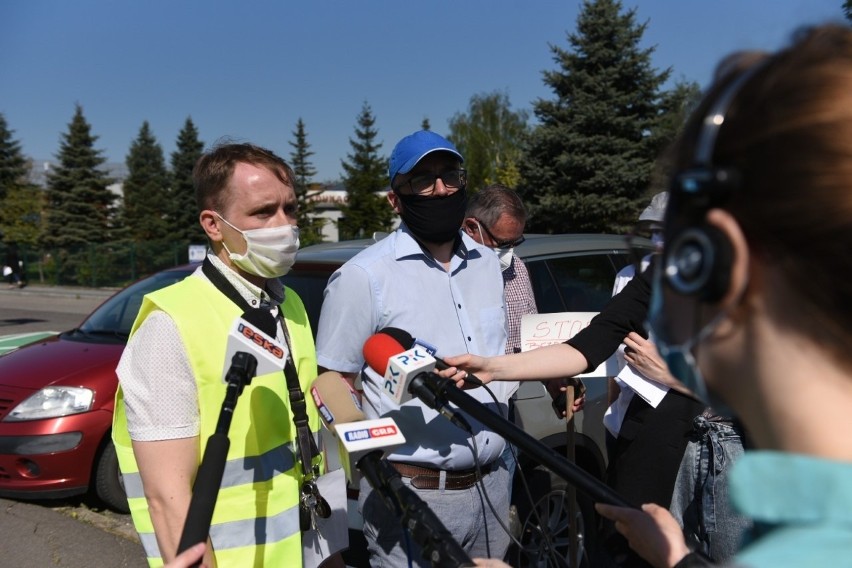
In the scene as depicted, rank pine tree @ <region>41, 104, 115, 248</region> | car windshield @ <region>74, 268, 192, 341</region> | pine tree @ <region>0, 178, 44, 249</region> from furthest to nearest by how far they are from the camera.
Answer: pine tree @ <region>41, 104, 115, 248</region> → pine tree @ <region>0, 178, 44, 249</region> → car windshield @ <region>74, 268, 192, 341</region>

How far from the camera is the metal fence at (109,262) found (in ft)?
93.7

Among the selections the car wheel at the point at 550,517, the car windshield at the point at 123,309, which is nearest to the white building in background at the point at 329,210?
the car windshield at the point at 123,309

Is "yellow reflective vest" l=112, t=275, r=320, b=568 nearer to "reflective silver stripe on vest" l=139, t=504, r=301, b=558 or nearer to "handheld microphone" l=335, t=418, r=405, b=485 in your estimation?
"reflective silver stripe on vest" l=139, t=504, r=301, b=558

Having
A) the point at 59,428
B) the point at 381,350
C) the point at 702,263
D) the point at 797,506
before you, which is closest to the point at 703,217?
the point at 702,263

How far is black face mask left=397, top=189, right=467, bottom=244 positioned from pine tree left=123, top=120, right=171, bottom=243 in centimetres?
4209

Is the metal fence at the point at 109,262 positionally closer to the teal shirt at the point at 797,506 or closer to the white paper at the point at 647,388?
the white paper at the point at 647,388

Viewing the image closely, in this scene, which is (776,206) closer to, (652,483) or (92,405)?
(652,483)

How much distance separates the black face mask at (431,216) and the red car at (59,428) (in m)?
3.34

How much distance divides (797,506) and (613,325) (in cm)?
187

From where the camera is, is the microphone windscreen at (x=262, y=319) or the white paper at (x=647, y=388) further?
the white paper at (x=647, y=388)

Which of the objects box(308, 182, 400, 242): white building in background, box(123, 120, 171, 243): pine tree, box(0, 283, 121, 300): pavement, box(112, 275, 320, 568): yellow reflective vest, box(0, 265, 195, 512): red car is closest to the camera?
box(112, 275, 320, 568): yellow reflective vest

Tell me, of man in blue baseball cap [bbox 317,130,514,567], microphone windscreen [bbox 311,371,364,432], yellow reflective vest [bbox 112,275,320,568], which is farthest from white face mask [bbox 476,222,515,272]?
yellow reflective vest [bbox 112,275,320,568]

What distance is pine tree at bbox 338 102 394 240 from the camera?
4512 centimetres

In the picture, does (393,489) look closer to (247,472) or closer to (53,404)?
(247,472)
